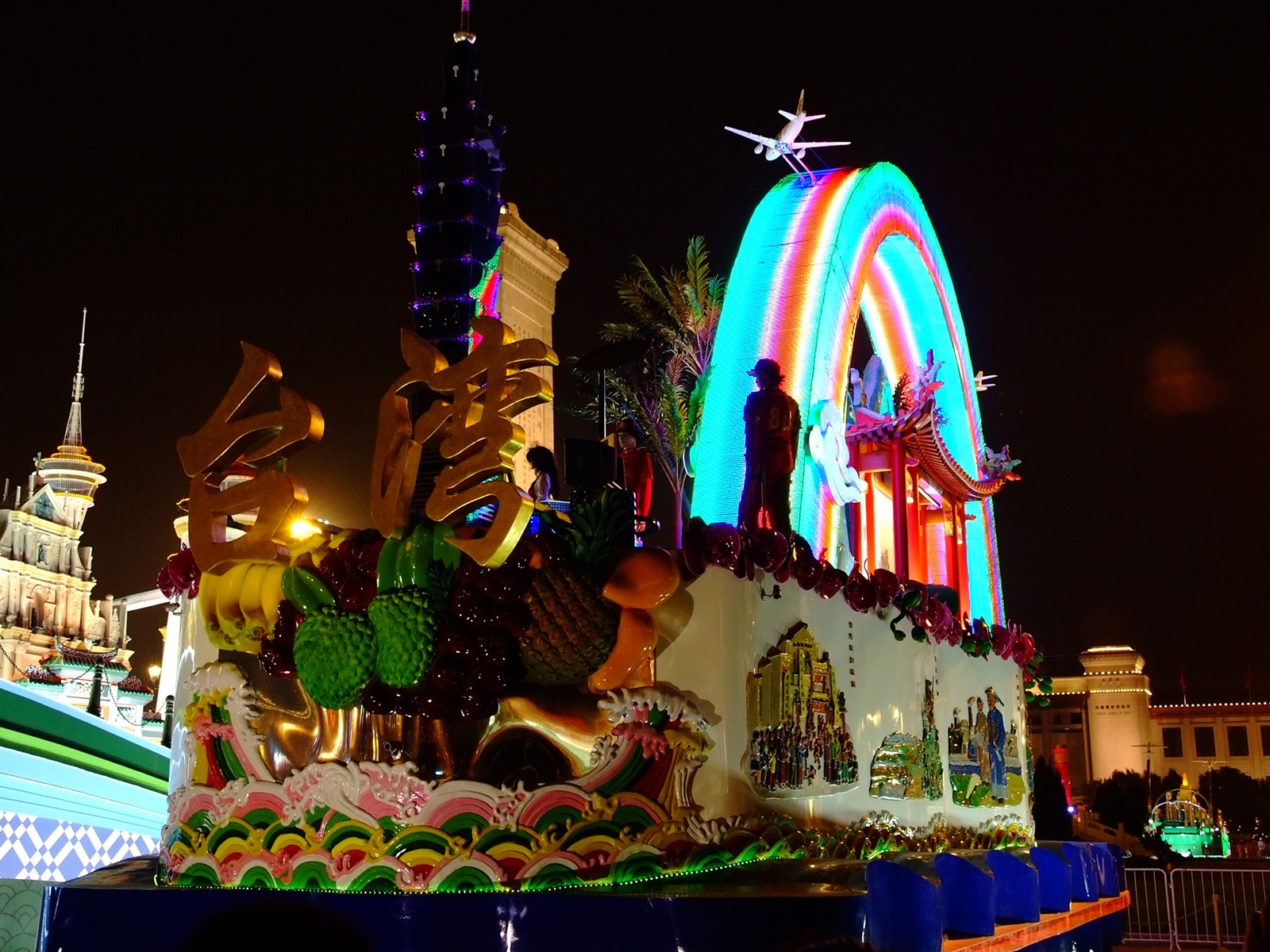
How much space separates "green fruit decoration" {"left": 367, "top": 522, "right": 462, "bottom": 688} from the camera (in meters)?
8.21

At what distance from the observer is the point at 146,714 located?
3728 centimetres

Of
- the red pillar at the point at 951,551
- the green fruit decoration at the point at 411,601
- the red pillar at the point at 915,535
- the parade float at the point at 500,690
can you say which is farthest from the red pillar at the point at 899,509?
the green fruit decoration at the point at 411,601

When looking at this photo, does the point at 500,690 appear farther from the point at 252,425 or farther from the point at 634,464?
the point at 634,464

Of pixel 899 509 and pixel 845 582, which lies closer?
pixel 845 582

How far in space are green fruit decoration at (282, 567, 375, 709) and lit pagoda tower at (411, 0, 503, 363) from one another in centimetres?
422

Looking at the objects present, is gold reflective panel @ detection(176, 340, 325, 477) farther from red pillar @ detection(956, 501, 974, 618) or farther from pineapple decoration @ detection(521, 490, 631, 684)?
red pillar @ detection(956, 501, 974, 618)

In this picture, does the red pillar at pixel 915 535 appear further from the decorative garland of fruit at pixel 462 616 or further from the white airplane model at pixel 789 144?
the decorative garland of fruit at pixel 462 616

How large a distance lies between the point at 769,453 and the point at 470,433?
11.1 feet

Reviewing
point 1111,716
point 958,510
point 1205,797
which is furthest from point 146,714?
point 1111,716

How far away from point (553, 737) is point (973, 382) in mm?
14083

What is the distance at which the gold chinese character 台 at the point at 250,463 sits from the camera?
8.67m

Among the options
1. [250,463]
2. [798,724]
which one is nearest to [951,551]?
[798,724]

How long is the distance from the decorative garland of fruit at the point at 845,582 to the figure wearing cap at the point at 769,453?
0.89 metres

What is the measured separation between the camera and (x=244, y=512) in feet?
29.5
